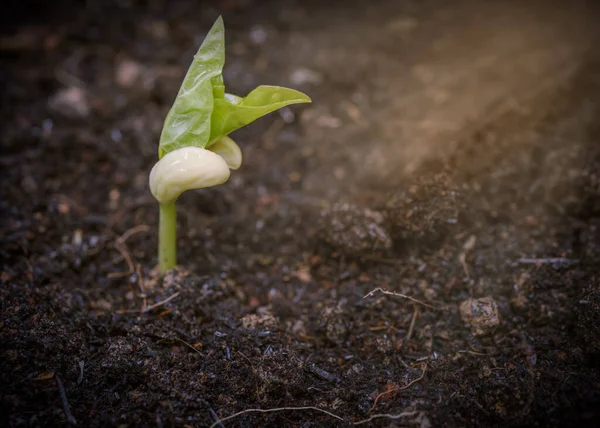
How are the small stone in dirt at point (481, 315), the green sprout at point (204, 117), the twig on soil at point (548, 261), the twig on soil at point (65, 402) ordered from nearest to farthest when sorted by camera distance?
1. the twig on soil at point (65, 402)
2. the green sprout at point (204, 117)
3. the small stone in dirt at point (481, 315)
4. the twig on soil at point (548, 261)

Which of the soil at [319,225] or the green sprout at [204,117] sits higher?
the green sprout at [204,117]

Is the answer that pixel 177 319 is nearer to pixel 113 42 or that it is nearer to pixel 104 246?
pixel 104 246

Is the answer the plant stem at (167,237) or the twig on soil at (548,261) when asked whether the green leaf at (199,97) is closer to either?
the plant stem at (167,237)

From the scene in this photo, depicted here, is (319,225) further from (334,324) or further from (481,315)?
(481,315)

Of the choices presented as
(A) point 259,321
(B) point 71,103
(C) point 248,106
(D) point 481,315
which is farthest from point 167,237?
(B) point 71,103

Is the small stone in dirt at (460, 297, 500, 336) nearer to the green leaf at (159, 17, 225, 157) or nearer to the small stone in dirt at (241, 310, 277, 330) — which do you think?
the small stone in dirt at (241, 310, 277, 330)

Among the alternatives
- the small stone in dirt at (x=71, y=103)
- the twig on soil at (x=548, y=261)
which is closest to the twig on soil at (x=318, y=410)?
the twig on soil at (x=548, y=261)

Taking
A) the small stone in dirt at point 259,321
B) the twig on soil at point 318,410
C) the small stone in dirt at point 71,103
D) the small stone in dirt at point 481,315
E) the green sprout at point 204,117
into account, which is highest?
the green sprout at point 204,117
